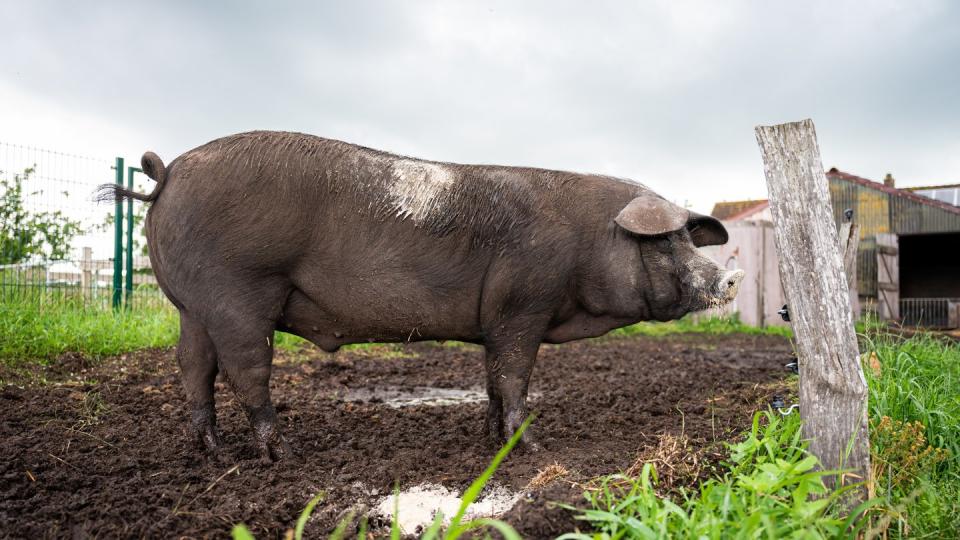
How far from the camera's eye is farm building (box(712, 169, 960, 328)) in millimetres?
14336

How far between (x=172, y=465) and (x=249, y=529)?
3.78ft

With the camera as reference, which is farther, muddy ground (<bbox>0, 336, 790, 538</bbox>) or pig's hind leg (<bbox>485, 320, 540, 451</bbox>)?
pig's hind leg (<bbox>485, 320, 540, 451</bbox>)

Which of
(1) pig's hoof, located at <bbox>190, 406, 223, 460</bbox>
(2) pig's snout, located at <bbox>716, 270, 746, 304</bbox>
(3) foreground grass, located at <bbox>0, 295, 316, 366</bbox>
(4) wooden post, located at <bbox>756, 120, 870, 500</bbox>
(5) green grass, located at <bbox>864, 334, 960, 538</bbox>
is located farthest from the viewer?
(3) foreground grass, located at <bbox>0, 295, 316, 366</bbox>

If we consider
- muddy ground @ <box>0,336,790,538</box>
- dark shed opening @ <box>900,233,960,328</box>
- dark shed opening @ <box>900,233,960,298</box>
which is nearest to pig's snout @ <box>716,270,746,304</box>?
muddy ground @ <box>0,336,790,538</box>

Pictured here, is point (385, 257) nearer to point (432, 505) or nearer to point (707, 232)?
point (432, 505)

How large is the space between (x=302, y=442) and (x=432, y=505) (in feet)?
4.71

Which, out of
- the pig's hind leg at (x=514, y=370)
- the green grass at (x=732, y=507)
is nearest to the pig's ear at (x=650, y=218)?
the pig's hind leg at (x=514, y=370)

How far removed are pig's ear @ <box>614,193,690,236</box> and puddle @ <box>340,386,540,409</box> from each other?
229 cm

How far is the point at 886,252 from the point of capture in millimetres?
15391

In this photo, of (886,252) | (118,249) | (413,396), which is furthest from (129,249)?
(886,252)

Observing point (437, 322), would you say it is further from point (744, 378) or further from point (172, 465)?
point (744, 378)

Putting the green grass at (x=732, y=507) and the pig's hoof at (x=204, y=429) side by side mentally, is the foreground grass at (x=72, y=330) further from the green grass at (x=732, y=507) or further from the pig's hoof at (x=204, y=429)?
the green grass at (x=732, y=507)

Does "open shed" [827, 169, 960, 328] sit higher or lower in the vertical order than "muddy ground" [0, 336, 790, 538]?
higher

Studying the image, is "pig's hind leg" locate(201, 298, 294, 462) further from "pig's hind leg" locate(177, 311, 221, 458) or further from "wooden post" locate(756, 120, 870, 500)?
"wooden post" locate(756, 120, 870, 500)
